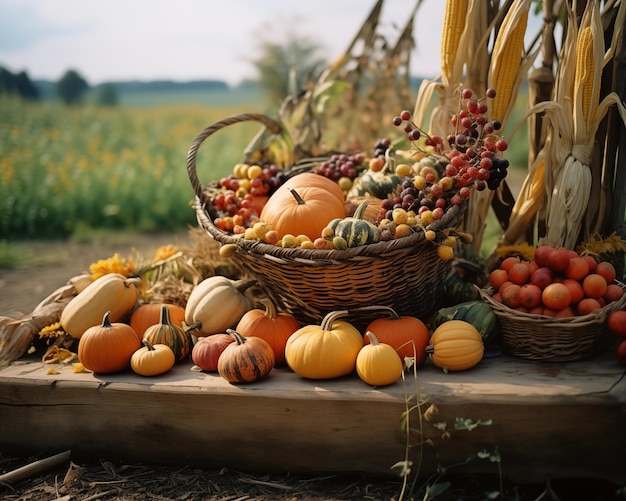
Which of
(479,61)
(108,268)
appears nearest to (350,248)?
(479,61)

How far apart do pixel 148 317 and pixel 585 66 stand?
2359mm

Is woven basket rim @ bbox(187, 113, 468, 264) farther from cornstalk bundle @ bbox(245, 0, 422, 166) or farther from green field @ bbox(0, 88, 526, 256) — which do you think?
green field @ bbox(0, 88, 526, 256)

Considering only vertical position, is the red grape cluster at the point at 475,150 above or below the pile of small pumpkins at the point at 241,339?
above

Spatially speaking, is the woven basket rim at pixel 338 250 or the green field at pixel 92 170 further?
the green field at pixel 92 170

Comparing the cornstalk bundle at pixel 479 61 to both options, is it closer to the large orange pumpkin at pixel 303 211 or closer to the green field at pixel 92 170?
the large orange pumpkin at pixel 303 211

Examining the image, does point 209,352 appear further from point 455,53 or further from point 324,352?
point 455,53

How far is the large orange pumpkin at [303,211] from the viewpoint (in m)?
2.76

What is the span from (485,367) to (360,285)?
0.61 metres

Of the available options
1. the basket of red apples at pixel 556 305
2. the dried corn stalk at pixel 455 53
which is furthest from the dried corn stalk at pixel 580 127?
the dried corn stalk at pixel 455 53

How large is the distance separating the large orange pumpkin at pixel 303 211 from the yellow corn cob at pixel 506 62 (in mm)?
959

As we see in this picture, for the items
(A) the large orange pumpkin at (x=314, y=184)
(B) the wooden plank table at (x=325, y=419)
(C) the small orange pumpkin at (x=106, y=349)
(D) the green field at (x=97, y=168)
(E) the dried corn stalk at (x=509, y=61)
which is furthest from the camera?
(D) the green field at (x=97, y=168)

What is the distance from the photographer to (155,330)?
2746 mm

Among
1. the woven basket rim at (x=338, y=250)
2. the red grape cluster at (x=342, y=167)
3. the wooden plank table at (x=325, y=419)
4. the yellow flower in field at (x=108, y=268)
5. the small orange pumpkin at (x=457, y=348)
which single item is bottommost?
the wooden plank table at (x=325, y=419)

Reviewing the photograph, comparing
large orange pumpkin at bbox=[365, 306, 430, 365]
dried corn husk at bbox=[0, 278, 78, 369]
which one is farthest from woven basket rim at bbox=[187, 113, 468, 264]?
dried corn husk at bbox=[0, 278, 78, 369]
